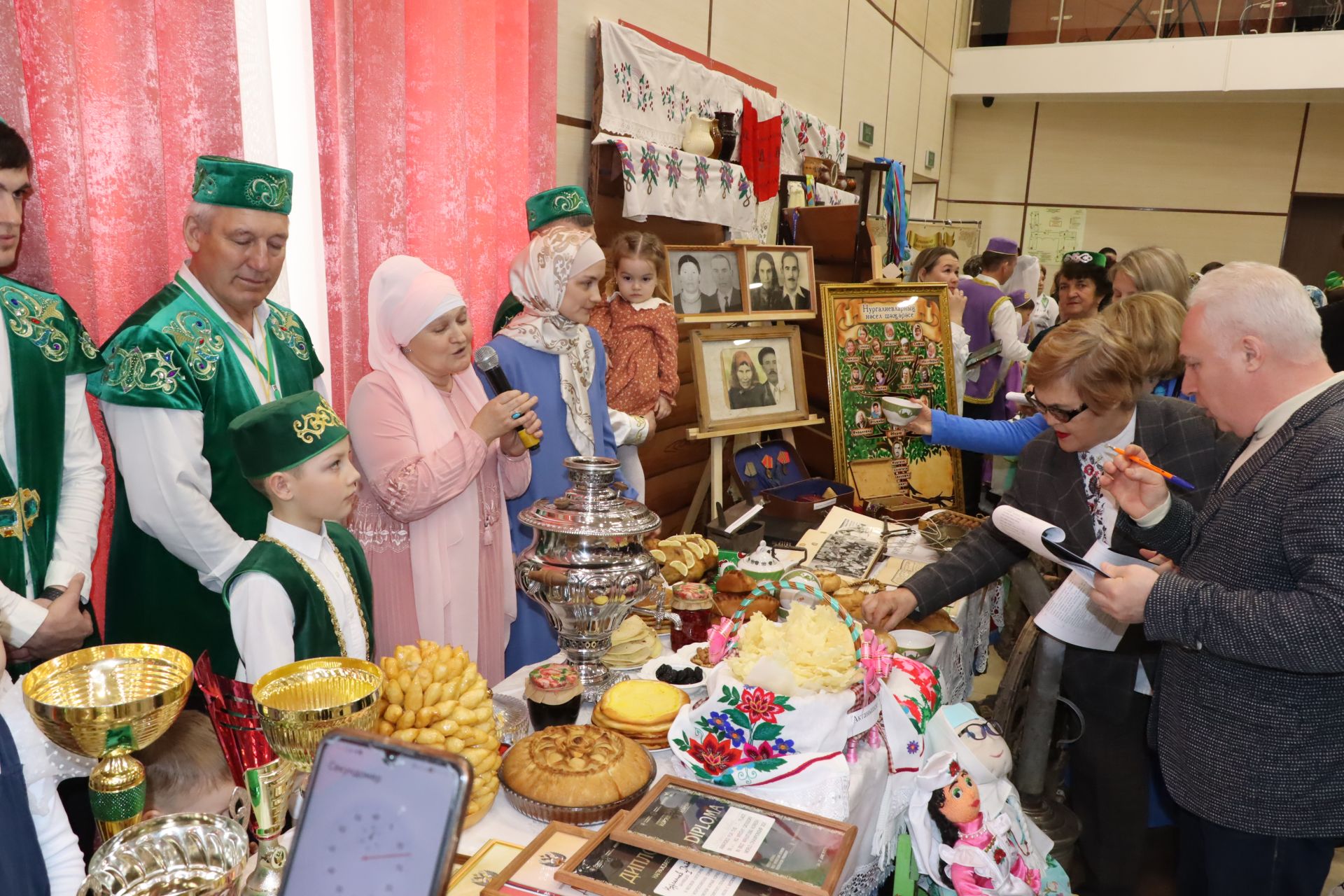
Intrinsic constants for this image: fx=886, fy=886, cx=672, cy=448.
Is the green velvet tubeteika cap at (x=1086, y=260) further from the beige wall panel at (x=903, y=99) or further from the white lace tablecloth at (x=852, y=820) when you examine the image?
the white lace tablecloth at (x=852, y=820)

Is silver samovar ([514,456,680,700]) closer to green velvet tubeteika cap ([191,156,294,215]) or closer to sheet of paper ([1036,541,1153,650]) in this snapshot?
green velvet tubeteika cap ([191,156,294,215])

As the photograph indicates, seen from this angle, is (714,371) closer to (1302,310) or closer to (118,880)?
(1302,310)

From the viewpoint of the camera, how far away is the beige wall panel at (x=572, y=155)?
3.51 metres

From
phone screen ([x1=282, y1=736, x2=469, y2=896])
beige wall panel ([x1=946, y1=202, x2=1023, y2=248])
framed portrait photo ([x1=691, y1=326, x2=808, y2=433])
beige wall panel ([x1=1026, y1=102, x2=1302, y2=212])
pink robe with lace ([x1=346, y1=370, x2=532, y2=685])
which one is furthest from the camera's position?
beige wall panel ([x1=946, y1=202, x2=1023, y2=248])

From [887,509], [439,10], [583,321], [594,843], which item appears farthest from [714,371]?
[594,843]

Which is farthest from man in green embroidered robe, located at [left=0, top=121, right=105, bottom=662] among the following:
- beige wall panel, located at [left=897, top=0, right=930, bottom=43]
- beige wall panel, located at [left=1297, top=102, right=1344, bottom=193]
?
beige wall panel, located at [left=1297, top=102, right=1344, bottom=193]

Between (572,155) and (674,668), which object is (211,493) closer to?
(674,668)

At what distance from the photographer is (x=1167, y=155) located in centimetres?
969

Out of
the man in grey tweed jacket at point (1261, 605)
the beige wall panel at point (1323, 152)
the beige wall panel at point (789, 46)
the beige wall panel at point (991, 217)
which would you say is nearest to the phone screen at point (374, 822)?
the man in grey tweed jacket at point (1261, 605)

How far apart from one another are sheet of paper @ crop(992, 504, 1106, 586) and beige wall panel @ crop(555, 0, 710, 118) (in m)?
2.26

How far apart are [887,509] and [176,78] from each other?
2.87 m

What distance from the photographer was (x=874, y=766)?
5.05 ft

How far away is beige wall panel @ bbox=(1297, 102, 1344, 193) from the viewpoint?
9.00 m

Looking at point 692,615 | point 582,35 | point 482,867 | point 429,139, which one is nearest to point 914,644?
point 692,615
